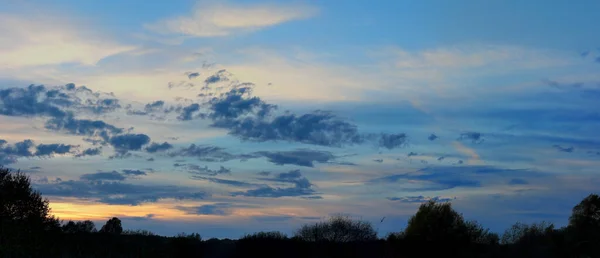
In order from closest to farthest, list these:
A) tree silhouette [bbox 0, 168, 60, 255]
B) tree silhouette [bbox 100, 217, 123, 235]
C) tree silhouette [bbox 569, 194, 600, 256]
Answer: tree silhouette [bbox 0, 168, 60, 255], tree silhouette [bbox 569, 194, 600, 256], tree silhouette [bbox 100, 217, 123, 235]

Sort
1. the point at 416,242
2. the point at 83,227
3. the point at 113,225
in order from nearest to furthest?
the point at 416,242, the point at 83,227, the point at 113,225

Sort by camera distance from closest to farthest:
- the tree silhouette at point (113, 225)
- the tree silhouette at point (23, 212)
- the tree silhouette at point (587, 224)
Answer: the tree silhouette at point (23, 212), the tree silhouette at point (587, 224), the tree silhouette at point (113, 225)

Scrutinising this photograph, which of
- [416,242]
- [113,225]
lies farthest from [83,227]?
[416,242]

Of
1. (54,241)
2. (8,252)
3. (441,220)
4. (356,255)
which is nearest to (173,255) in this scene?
(54,241)

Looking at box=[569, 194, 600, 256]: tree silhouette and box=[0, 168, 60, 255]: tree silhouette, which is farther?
box=[569, 194, 600, 256]: tree silhouette

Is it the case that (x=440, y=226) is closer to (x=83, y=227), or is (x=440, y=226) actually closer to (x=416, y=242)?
(x=416, y=242)

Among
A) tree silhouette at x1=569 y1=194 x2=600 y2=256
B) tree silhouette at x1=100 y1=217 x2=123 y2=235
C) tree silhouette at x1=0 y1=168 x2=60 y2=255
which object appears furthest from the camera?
tree silhouette at x1=100 y1=217 x2=123 y2=235

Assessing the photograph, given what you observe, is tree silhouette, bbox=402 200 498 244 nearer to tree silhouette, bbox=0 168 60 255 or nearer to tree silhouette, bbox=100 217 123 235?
tree silhouette, bbox=0 168 60 255

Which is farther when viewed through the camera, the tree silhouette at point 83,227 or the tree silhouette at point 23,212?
the tree silhouette at point 83,227

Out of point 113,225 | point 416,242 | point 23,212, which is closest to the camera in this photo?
point 23,212

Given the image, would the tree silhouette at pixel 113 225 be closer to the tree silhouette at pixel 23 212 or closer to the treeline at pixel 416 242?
the treeline at pixel 416 242

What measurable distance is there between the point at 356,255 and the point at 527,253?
1709 centimetres

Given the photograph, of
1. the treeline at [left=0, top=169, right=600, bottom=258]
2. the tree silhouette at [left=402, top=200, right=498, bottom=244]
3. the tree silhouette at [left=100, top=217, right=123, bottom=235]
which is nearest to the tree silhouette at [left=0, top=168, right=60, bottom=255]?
the treeline at [left=0, top=169, right=600, bottom=258]

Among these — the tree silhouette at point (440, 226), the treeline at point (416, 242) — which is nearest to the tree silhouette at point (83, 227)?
the treeline at point (416, 242)
